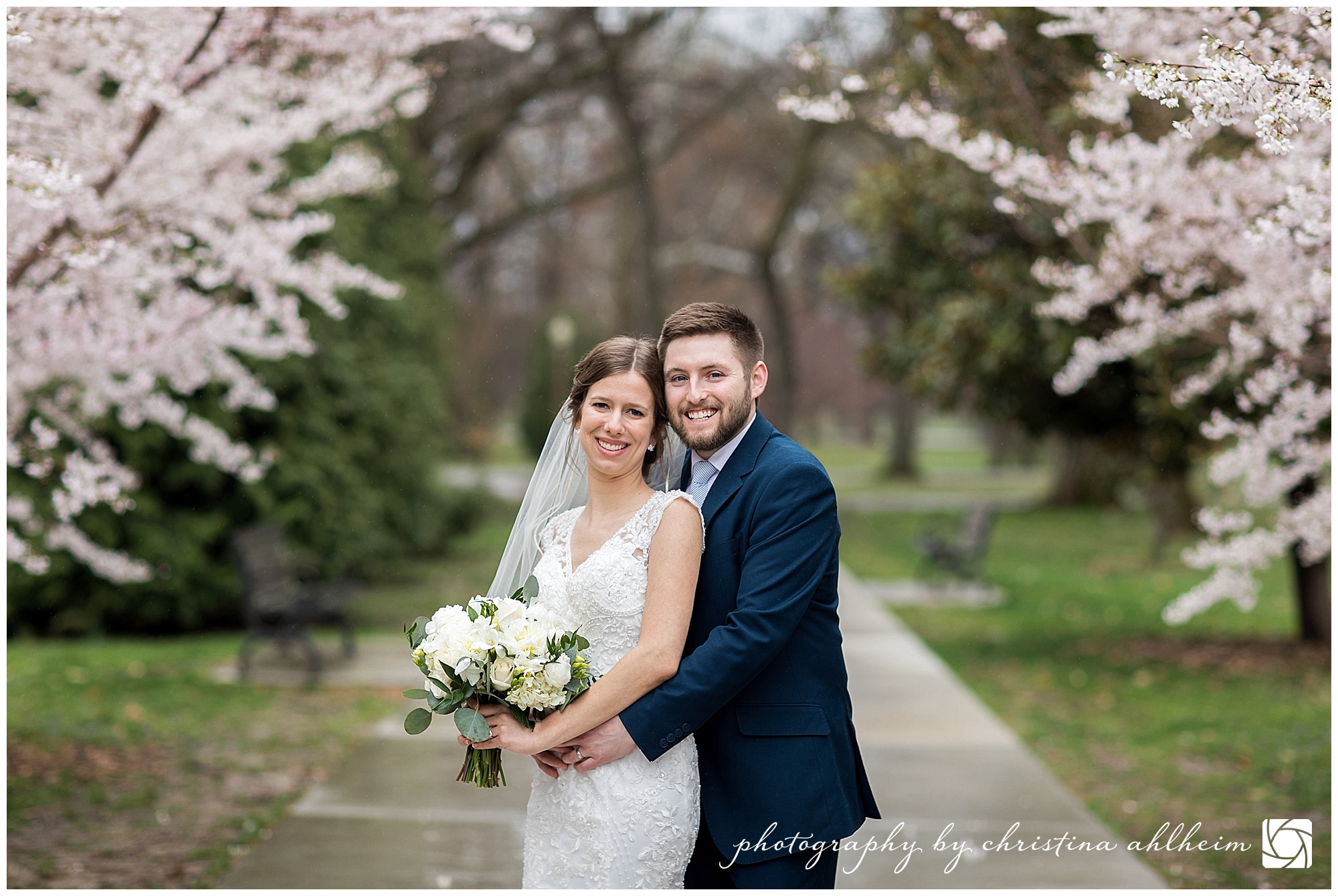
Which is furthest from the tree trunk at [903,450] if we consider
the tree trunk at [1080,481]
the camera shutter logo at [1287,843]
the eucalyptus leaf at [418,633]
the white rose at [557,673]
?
the white rose at [557,673]

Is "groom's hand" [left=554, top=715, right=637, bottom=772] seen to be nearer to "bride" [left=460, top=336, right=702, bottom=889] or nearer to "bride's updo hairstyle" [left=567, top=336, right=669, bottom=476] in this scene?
"bride" [left=460, top=336, right=702, bottom=889]

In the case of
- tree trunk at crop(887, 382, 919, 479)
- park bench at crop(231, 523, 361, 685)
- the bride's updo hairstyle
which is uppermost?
the bride's updo hairstyle

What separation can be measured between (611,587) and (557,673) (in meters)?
0.26

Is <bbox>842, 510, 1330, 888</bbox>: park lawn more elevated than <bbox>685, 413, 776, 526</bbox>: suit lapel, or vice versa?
<bbox>685, 413, 776, 526</bbox>: suit lapel

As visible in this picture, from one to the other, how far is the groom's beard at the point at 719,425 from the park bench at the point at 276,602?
253 inches

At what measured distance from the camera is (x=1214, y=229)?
5.75m

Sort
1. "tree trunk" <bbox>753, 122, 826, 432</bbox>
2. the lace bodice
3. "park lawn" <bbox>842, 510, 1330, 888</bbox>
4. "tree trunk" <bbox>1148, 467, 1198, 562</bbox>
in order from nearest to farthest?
the lace bodice → "park lawn" <bbox>842, 510, 1330, 888</bbox> → "tree trunk" <bbox>1148, 467, 1198, 562</bbox> → "tree trunk" <bbox>753, 122, 826, 432</bbox>

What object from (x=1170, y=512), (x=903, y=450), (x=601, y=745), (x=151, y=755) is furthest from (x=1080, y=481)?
(x=601, y=745)

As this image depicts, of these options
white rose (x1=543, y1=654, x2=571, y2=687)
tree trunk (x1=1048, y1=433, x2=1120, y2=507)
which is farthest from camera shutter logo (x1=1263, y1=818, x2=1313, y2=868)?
tree trunk (x1=1048, y1=433, x2=1120, y2=507)

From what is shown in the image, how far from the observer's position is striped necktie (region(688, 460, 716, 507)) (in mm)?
3137

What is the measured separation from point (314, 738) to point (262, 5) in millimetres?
4333

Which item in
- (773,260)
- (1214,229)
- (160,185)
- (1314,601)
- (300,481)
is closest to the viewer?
(160,185)

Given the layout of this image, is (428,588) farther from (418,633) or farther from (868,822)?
(418,633)

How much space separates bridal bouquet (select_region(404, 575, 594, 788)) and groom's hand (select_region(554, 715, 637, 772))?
10 centimetres
